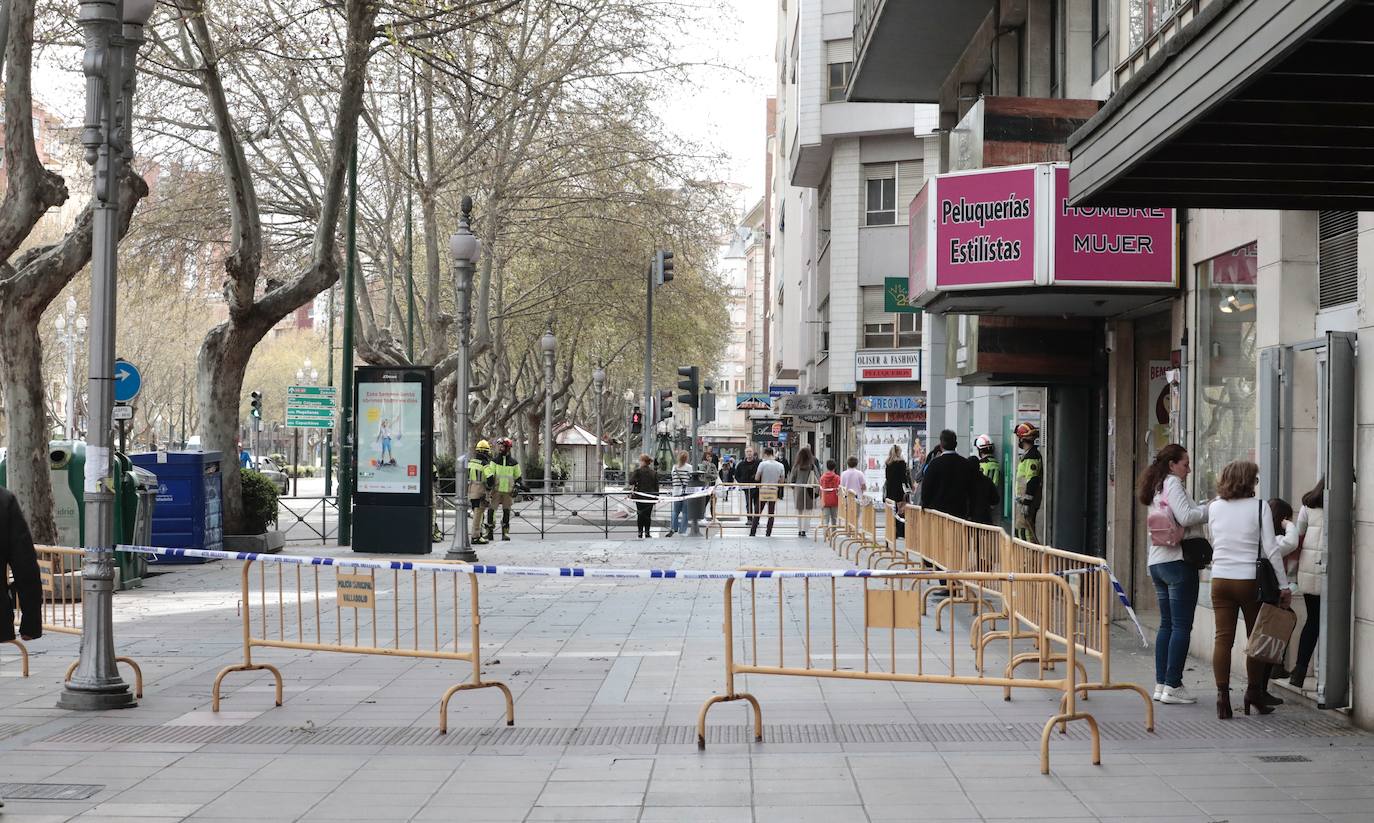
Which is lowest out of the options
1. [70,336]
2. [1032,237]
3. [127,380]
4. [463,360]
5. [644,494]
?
[644,494]

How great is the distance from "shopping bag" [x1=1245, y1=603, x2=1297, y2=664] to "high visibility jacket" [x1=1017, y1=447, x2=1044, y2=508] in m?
8.51

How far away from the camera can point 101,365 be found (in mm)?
9453

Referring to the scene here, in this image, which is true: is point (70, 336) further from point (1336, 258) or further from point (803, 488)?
point (1336, 258)

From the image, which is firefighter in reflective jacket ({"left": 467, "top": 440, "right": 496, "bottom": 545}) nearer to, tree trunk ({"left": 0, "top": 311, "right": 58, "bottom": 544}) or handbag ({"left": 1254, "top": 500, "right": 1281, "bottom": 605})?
tree trunk ({"left": 0, "top": 311, "right": 58, "bottom": 544})

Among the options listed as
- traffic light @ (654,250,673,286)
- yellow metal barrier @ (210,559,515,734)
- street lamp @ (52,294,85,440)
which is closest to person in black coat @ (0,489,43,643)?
yellow metal barrier @ (210,559,515,734)

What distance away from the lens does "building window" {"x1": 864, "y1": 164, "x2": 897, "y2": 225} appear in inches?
1686

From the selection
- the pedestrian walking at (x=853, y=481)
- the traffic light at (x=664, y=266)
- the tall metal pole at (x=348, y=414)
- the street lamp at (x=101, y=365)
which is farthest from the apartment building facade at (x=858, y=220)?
the street lamp at (x=101, y=365)

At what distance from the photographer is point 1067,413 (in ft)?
55.3

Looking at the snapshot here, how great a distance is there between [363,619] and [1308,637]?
25.2 feet

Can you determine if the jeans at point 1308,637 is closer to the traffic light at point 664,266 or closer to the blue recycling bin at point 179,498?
the blue recycling bin at point 179,498

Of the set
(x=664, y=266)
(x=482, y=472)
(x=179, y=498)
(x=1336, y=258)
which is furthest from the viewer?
(x=664, y=266)

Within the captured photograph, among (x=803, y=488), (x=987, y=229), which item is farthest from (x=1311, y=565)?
→ (x=803, y=488)

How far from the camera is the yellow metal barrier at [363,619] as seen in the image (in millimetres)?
8914

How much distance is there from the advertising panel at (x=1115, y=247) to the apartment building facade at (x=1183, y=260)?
0.05 m
